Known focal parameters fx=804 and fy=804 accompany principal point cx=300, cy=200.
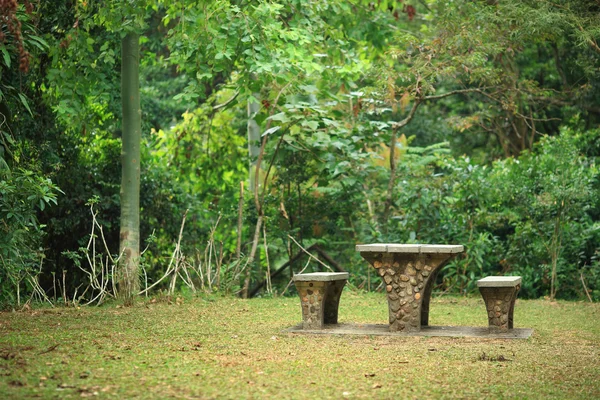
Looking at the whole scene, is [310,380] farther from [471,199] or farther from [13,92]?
[471,199]

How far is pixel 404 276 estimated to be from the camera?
6750 millimetres

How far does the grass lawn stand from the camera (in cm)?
445

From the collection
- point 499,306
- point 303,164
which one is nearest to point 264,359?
point 499,306

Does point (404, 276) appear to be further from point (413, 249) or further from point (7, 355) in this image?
point (7, 355)

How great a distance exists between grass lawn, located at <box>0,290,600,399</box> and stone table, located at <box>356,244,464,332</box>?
0.28m

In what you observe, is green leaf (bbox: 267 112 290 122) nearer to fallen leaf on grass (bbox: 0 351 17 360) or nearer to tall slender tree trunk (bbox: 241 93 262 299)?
tall slender tree trunk (bbox: 241 93 262 299)

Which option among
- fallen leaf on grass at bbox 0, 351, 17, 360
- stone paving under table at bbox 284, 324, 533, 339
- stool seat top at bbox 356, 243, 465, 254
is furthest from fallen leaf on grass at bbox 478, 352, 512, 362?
fallen leaf on grass at bbox 0, 351, 17, 360

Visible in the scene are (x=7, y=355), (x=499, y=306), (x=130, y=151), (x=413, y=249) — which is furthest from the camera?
(x=130, y=151)

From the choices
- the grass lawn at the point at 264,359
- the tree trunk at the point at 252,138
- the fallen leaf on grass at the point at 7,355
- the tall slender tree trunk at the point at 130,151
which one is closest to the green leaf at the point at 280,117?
the tree trunk at the point at 252,138

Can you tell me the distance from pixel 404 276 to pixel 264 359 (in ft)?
5.83

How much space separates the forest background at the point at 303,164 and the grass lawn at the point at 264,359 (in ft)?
6.55

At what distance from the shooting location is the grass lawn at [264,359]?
4445 millimetres

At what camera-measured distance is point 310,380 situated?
475 centimetres

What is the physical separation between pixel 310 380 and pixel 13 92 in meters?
4.42
